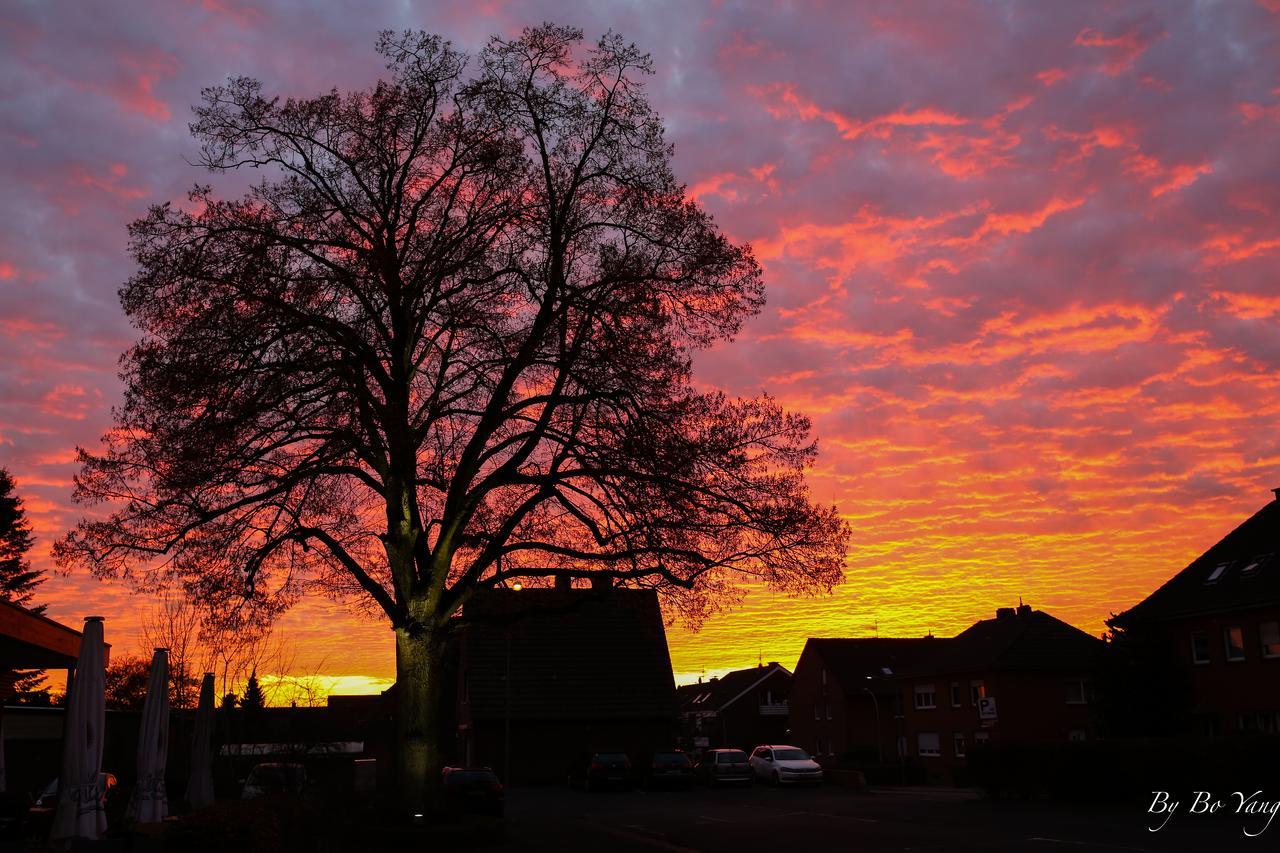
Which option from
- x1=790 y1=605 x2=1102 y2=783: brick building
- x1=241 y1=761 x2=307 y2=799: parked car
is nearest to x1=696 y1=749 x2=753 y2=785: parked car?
x1=790 y1=605 x2=1102 y2=783: brick building

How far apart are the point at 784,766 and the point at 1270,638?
20.3 metres

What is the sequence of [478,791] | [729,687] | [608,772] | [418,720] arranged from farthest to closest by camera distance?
1. [729,687]
2. [608,772]
3. [478,791]
4. [418,720]

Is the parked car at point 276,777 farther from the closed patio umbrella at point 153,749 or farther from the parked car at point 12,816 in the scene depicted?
the closed patio umbrella at point 153,749

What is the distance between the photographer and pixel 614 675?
56625mm

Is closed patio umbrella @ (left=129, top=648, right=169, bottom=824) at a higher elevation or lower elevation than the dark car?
higher

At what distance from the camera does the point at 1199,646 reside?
138 feet

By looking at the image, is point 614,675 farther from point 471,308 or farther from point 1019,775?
point 471,308

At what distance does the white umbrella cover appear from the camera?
14242mm

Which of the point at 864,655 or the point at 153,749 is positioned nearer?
the point at 153,749

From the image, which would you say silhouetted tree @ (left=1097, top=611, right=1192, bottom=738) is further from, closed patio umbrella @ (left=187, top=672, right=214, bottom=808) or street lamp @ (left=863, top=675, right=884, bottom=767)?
closed patio umbrella @ (left=187, top=672, right=214, bottom=808)

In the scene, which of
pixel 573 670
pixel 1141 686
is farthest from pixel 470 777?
pixel 1141 686

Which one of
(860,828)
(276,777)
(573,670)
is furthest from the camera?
(573,670)

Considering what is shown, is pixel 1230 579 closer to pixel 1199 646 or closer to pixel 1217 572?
pixel 1217 572
